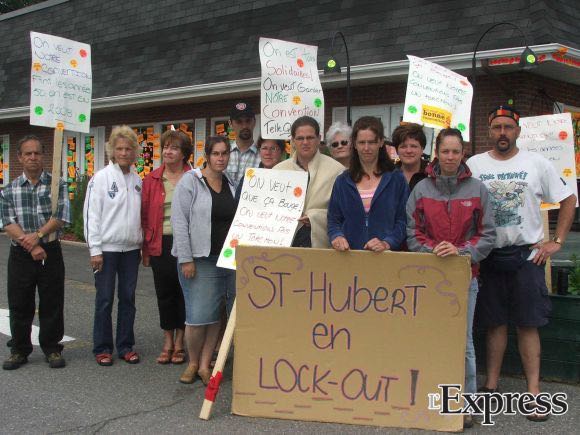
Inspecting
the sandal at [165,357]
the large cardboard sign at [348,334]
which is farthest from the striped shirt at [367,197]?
the sandal at [165,357]

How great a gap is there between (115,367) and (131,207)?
4.33 feet

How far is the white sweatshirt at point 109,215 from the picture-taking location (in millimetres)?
5207

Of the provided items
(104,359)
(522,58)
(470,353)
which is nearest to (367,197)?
(470,353)

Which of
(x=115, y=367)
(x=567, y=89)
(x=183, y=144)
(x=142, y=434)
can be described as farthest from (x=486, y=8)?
(x=142, y=434)

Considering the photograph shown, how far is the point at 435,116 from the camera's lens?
17.2 ft

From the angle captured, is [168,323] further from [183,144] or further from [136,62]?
[136,62]

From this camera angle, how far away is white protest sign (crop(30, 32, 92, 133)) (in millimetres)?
5531

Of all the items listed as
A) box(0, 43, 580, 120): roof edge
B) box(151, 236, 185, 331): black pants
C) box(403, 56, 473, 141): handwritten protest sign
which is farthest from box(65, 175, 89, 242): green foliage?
box(403, 56, 473, 141): handwritten protest sign

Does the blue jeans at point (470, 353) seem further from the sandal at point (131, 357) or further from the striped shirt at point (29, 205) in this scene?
the striped shirt at point (29, 205)

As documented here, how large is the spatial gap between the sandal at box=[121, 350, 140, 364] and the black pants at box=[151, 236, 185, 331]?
0.33m

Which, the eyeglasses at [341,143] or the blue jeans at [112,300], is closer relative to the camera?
the eyeglasses at [341,143]

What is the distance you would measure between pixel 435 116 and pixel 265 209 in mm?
1779

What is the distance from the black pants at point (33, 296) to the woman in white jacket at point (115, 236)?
1.06ft

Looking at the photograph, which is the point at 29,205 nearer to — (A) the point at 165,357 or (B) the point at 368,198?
(A) the point at 165,357
